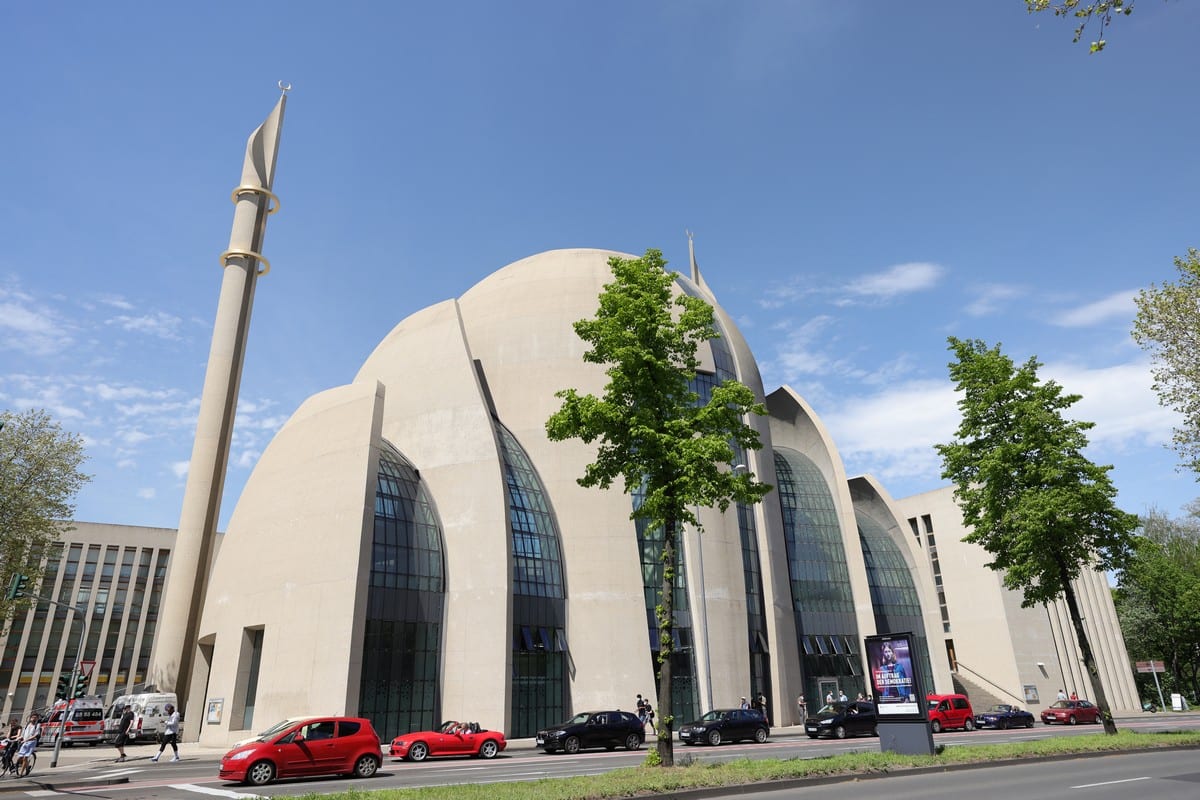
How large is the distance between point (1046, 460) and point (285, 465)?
32.8m

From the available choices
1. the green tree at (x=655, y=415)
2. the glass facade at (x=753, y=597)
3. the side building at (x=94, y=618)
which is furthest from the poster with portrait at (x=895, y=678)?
the side building at (x=94, y=618)

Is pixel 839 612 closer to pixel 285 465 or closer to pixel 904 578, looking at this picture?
pixel 904 578

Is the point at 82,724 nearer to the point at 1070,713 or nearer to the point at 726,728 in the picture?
the point at 726,728

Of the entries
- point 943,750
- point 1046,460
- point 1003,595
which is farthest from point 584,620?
point 1003,595

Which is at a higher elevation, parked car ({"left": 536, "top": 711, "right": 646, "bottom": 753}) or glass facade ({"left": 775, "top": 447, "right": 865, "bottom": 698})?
glass facade ({"left": 775, "top": 447, "right": 865, "bottom": 698})

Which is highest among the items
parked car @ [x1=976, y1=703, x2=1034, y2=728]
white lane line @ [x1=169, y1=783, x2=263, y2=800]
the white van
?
the white van

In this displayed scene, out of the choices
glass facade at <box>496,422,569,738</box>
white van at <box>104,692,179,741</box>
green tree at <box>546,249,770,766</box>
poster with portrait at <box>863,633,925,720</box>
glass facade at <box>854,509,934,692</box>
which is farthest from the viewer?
glass facade at <box>854,509,934,692</box>

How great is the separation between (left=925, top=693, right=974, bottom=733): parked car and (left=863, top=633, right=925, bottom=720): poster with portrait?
17665 millimetres

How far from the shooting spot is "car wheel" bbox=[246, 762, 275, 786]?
17.1 metres

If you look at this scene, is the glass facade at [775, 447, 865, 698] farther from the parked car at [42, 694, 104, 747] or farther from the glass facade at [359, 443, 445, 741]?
the parked car at [42, 694, 104, 747]

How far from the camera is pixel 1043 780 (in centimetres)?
1473

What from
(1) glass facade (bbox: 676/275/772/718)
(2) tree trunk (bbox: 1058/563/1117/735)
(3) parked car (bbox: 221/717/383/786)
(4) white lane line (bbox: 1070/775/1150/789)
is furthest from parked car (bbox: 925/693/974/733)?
(3) parked car (bbox: 221/717/383/786)

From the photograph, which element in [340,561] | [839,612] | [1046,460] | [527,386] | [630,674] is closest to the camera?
[1046,460]

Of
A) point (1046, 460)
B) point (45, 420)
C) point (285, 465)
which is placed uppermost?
point (45, 420)
